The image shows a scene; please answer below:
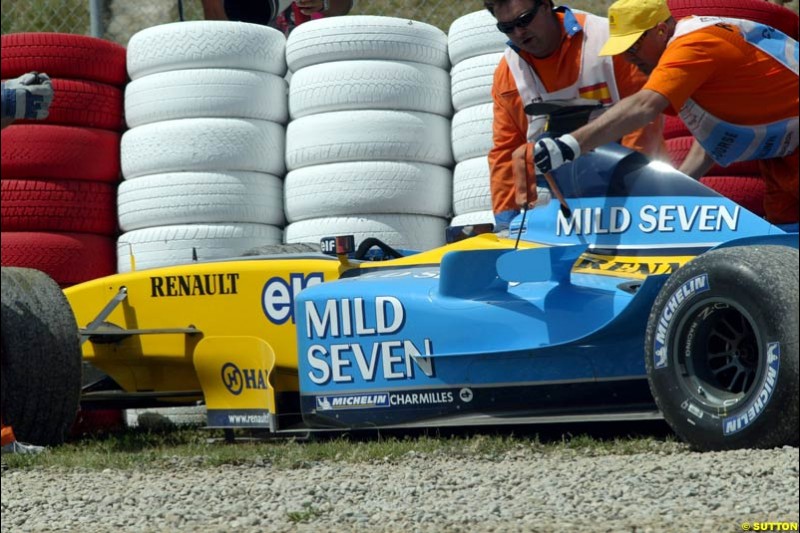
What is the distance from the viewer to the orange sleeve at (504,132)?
5887 mm

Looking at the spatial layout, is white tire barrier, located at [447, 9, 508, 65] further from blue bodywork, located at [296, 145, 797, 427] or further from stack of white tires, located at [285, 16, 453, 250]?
blue bodywork, located at [296, 145, 797, 427]

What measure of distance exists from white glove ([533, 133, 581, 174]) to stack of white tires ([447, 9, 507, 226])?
91.5 inches

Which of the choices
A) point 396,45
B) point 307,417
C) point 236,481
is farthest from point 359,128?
point 236,481

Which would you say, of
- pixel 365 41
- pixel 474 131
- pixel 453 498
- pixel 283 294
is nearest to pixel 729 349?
pixel 453 498

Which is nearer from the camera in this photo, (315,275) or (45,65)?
(315,275)

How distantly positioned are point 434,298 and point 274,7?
398 centimetres

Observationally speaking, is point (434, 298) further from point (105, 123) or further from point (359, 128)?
point (105, 123)

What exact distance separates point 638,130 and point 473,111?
1.98 m

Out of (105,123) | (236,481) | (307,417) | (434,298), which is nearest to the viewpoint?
(236,481)

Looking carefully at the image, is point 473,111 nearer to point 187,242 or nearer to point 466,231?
point 187,242

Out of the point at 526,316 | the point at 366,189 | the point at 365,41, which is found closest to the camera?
the point at 526,316

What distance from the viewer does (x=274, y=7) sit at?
8.24 metres

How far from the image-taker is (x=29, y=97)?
3094mm

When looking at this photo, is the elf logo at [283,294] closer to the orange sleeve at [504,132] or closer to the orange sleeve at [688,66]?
the orange sleeve at [504,132]
